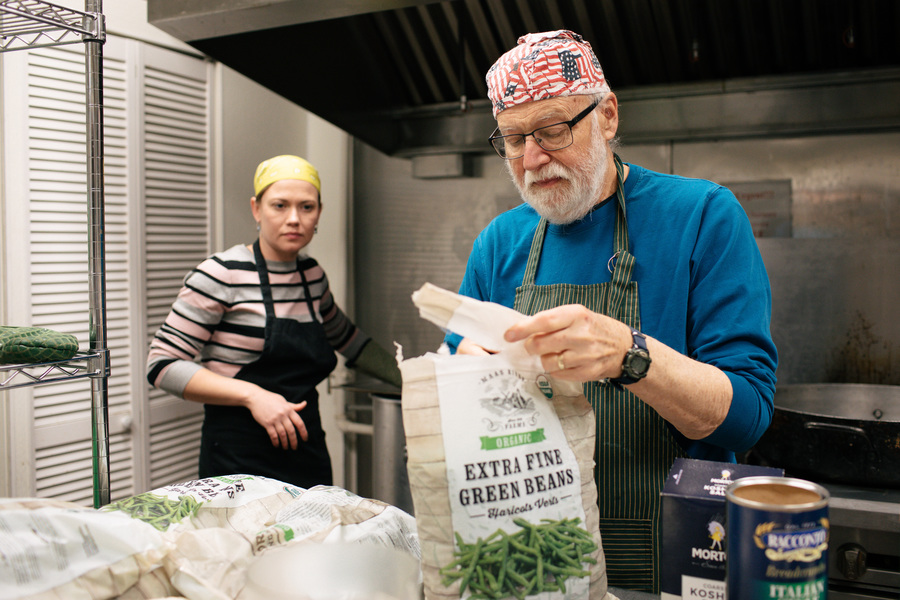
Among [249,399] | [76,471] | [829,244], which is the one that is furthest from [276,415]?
[829,244]

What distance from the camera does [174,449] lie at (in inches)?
92.5

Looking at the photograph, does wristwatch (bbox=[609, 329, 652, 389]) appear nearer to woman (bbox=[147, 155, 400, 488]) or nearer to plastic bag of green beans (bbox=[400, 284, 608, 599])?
plastic bag of green beans (bbox=[400, 284, 608, 599])

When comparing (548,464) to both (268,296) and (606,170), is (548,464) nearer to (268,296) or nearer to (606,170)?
(606,170)

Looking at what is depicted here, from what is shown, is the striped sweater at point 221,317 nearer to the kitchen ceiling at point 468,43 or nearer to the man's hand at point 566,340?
the kitchen ceiling at point 468,43

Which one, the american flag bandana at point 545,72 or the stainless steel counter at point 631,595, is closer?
the stainless steel counter at point 631,595

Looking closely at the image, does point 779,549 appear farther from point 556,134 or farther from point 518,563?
point 556,134

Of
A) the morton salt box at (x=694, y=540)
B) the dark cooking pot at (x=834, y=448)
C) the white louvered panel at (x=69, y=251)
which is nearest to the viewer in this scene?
the morton salt box at (x=694, y=540)

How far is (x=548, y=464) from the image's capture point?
2.21ft

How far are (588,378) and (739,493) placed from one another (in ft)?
0.65

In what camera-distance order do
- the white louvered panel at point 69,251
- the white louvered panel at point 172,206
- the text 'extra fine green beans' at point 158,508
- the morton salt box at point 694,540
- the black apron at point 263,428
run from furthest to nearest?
the white louvered panel at point 172,206 < the white louvered panel at point 69,251 < the black apron at point 263,428 < the text 'extra fine green beans' at point 158,508 < the morton salt box at point 694,540

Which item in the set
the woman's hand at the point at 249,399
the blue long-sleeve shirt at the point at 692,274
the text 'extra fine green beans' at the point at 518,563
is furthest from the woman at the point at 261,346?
the text 'extra fine green beans' at the point at 518,563

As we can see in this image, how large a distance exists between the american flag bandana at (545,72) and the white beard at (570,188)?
94 millimetres

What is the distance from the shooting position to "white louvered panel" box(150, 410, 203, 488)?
2279 mm

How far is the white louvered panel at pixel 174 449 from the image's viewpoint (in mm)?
2279
